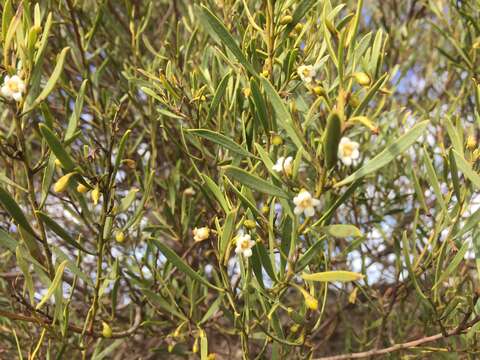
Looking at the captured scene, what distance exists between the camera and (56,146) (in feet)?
2.44

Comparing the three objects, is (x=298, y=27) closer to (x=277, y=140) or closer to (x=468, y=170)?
(x=277, y=140)

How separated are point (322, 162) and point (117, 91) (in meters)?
1.32

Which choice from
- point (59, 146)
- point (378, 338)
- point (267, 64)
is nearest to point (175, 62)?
point (267, 64)

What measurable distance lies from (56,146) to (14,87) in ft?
0.49

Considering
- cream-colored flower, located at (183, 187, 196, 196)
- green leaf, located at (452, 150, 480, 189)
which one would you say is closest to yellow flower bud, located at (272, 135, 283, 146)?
green leaf, located at (452, 150, 480, 189)

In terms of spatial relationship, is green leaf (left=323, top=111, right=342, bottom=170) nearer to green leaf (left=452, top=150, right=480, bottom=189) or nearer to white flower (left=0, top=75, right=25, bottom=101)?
green leaf (left=452, top=150, right=480, bottom=189)

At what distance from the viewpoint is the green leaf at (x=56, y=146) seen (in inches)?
28.2

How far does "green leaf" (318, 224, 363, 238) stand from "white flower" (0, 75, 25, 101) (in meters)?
0.55

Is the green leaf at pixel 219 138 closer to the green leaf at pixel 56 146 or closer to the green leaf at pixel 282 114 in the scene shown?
the green leaf at pixel 282 114

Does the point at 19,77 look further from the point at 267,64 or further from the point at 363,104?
the point at 363,104

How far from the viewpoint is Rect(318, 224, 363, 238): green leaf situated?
0.69m

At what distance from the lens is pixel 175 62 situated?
4.32ft

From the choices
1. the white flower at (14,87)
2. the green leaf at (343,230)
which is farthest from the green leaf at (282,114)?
the white flower at (14,87)

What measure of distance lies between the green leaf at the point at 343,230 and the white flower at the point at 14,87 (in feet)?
1.79
